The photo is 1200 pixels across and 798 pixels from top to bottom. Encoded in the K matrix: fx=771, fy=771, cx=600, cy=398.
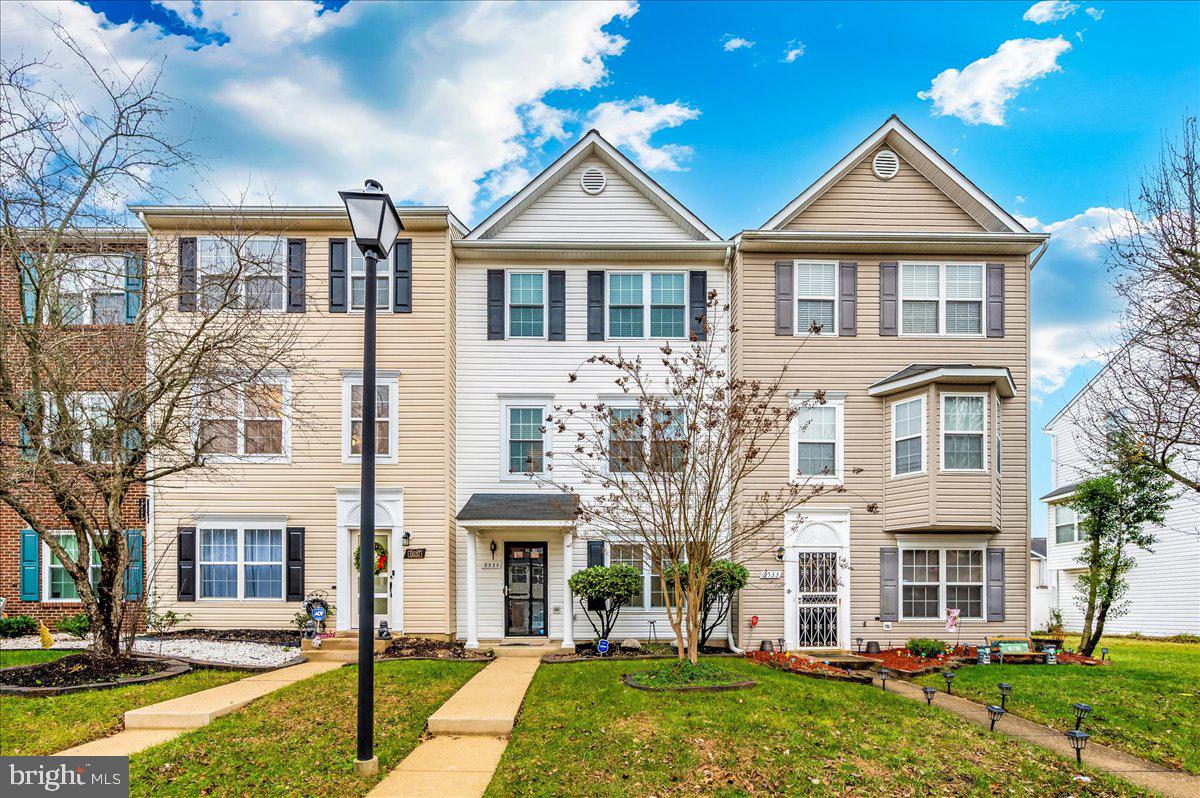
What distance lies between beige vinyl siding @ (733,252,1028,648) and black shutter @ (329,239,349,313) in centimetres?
855

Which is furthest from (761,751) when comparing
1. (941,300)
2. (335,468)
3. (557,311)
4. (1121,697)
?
(941,300)

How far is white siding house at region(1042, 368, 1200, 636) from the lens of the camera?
2312cm

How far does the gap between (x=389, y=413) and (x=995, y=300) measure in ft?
43.7

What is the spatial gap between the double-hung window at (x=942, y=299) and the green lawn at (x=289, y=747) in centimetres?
1233

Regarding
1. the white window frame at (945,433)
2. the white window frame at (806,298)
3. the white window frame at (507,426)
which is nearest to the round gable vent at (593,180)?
the white window frame at (806,298)

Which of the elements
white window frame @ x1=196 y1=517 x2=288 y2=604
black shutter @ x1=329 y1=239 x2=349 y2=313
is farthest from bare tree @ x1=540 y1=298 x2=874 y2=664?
white window frame @ x1=196 y1=517 x2=288 y2=604

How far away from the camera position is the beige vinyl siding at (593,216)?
17.4m

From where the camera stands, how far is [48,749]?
8.38 m

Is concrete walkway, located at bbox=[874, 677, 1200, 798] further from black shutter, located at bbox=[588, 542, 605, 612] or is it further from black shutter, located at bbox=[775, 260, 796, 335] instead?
black shutter, located at bbox=[775, 260, 796, 335]

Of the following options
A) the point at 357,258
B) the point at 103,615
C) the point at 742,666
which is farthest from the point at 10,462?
the point at 742,666

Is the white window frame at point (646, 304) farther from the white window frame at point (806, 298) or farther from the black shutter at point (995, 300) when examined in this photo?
the black shutter at point (995, 300)

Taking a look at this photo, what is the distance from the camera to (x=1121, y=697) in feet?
37.9

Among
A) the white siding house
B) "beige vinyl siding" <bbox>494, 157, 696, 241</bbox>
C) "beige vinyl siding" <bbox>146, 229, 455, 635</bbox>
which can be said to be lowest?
the white siding house

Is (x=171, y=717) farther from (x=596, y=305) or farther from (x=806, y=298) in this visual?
(x=806, y=298)
